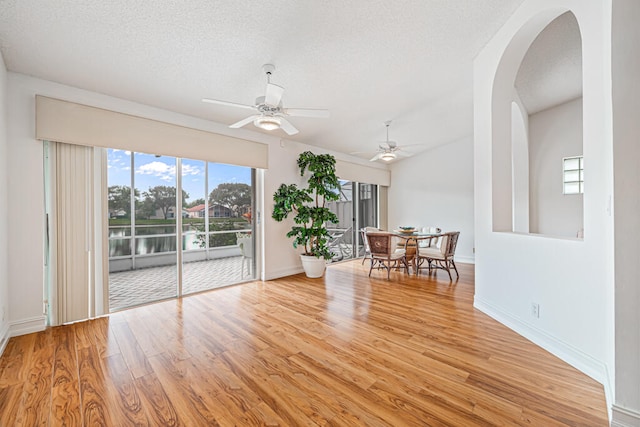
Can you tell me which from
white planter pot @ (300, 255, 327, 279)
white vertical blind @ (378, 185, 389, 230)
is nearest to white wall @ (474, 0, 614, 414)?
white planter pot @ (300, 255, 327, 279)

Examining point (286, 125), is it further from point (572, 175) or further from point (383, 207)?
point (572, 175)

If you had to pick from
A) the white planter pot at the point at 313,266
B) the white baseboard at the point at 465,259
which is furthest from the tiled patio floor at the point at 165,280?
the white baseboard at the point at 465,259

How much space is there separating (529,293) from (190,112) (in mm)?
4455

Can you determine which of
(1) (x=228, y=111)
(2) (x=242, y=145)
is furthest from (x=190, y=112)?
(2) (x=242, y=145)

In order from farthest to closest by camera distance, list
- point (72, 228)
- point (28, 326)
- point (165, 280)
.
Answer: point (165, 280) < point (72, 228) < point (28, 326)

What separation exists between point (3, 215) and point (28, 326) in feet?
3.68

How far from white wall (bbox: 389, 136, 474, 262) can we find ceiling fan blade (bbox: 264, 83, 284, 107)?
539cm

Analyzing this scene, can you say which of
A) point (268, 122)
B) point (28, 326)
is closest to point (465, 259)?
point (268, 122)

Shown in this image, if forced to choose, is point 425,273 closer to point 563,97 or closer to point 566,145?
point 566,145

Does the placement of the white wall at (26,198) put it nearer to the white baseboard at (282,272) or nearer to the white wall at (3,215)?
the white wall at (3,215)

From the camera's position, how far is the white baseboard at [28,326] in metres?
2.62

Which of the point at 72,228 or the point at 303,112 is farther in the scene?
the point at 72,228

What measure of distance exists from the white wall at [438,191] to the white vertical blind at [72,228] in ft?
22.0

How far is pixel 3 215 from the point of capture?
8.15ft
